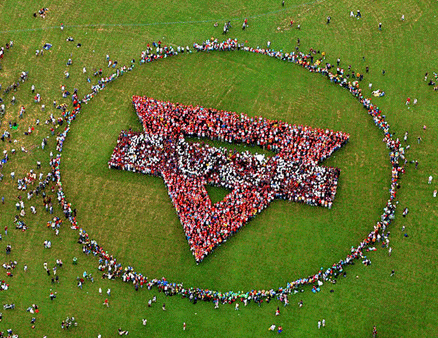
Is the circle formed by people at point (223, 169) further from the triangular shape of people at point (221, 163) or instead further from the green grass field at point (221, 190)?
the green grass field at point (221, 190)

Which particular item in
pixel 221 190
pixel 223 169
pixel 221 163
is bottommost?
pixel 221 190

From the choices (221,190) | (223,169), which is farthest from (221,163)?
(221,190)

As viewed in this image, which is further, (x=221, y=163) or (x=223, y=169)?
(x=221, y=163)

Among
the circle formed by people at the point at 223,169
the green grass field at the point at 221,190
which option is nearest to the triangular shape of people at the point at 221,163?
the circle formed by people at the point at 223,169

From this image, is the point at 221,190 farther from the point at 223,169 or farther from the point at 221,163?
the point at 221,163

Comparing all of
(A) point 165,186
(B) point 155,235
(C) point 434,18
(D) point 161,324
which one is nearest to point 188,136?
(A) point 165,186

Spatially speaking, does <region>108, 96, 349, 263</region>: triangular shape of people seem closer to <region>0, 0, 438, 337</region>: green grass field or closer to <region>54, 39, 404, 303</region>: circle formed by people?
<region>54, 39, 404, 303</region>: circle formed by people

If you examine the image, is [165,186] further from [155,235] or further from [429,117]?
[429,117]
